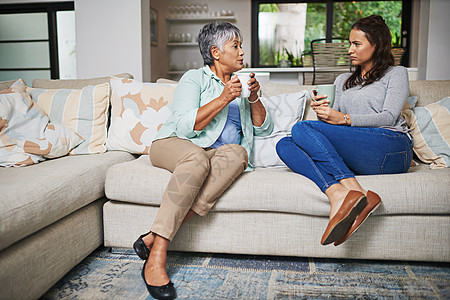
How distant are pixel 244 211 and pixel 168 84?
0.98 m

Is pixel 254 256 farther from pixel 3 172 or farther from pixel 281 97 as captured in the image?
pixel 3 172

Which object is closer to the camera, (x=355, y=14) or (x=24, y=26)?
(x=24, y=26)

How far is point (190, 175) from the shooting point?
1.59 m

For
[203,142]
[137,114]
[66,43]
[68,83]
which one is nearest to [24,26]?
[66,43]

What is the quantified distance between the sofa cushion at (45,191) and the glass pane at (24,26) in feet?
13.6

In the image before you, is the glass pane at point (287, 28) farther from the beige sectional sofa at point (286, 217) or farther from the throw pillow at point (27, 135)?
the beige sectional sofa at point (286, 217)

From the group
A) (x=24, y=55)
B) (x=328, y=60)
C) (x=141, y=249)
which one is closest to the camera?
(x=141, y=249)

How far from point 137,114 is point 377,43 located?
4.17 feet

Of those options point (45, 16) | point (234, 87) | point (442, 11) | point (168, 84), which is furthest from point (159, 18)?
point (234, 87)

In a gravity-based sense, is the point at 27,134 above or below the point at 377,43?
below

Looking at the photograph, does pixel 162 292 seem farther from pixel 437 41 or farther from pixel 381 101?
pixel 437 41

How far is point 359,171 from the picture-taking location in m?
1.84

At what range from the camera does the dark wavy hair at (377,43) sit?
193cm

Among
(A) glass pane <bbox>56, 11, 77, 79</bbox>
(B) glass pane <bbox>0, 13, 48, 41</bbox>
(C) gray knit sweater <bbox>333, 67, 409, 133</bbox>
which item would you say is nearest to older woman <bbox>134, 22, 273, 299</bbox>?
(C) gray knit sweater <bbox>333, 67, 409, 133</bbox>
